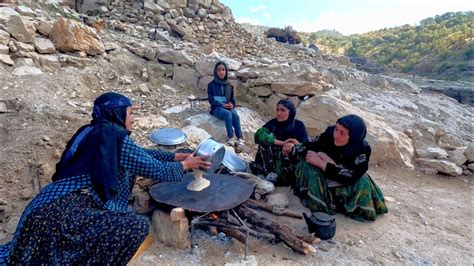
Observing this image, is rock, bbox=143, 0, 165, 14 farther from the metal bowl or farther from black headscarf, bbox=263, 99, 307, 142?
the metal bowl

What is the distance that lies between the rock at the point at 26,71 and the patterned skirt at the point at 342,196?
14.9 ft

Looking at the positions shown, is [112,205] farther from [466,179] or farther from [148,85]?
[466,179]

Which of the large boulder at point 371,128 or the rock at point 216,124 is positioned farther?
the rock at point 216,124

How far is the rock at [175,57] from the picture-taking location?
6715mm

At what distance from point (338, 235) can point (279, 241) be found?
585 mm

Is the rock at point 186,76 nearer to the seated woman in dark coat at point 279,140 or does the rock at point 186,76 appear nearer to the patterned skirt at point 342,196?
the seated woman in dark coat at point 279,140

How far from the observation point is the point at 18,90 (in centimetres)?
466

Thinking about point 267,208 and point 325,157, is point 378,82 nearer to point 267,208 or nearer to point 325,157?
point 325,157

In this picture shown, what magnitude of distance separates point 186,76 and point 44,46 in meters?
2.54

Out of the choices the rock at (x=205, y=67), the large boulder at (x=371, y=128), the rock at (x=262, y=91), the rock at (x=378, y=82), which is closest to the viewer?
the large boulder at (x=371, y=128)

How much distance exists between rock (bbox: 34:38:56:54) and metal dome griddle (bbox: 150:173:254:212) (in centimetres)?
394

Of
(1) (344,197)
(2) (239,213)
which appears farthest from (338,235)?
(2) (239,213)

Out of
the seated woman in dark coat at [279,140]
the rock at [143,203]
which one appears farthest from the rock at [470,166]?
the rock at [143,203]

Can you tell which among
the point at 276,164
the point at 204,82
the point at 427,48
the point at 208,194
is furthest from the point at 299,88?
the point at 427,48
